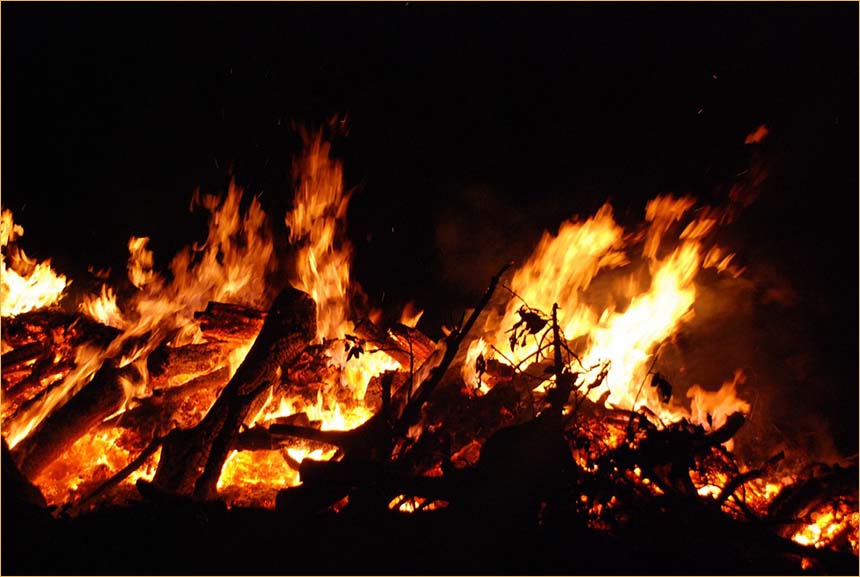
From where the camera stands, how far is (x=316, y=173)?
7402 millimetres

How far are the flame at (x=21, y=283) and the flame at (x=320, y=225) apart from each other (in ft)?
14.0

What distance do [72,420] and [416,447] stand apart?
351 centimetres

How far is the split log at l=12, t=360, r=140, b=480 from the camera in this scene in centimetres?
424

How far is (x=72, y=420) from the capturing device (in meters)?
4.47

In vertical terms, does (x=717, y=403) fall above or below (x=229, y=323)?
above

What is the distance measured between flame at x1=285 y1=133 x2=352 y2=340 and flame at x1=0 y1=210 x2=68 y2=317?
4277mm

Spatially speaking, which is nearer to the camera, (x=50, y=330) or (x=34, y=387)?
(x=34, y=387)

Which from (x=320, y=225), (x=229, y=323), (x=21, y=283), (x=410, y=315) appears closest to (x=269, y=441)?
(x=229, y=323)

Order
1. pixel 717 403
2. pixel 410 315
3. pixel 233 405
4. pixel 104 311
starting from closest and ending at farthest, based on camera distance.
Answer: pixel 233 405 → pixel 717 403 → pixel 104 311 → pixel 410 315

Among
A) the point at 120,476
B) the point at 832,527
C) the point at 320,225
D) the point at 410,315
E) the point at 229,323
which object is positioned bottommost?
the point at 120,476

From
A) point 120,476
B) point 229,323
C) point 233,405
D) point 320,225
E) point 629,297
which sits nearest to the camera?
point 120,476

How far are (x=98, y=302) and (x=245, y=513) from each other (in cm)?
644

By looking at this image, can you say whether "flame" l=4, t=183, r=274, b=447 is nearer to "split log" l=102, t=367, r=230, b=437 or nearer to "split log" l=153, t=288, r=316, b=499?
"split log" l=102, t=367, r=230, b=437

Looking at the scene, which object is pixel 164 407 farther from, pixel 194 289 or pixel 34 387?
pixel 194 289
